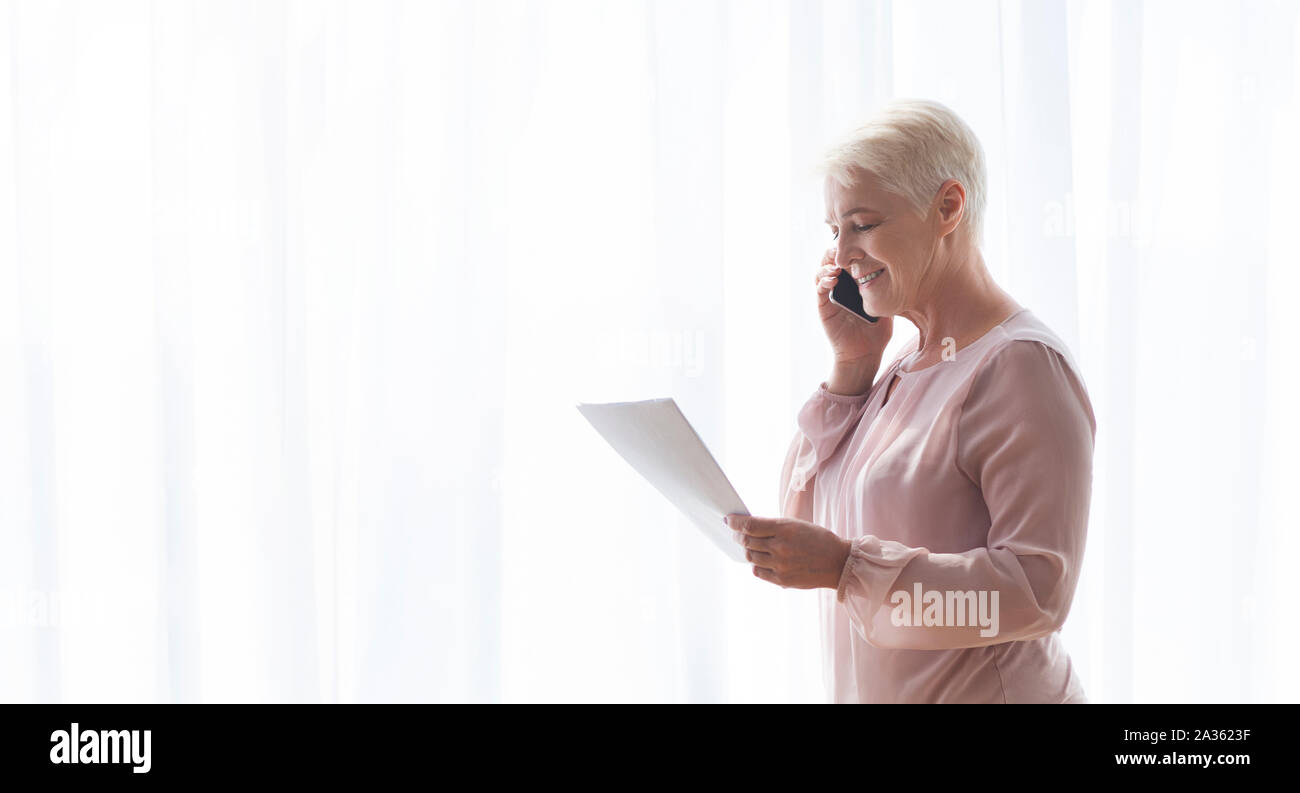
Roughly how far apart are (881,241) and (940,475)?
0.21 m

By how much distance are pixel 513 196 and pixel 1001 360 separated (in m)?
0.77

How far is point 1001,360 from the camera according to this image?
2.54ft

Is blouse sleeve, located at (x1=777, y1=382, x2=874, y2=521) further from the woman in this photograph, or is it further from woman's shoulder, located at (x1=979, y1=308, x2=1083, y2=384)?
woman's shoulder, located at (x1=979, y1=308, x2=1083, y2=384)

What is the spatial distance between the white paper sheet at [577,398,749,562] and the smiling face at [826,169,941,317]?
0.23 metres

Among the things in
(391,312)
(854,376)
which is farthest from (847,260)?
(391,312)

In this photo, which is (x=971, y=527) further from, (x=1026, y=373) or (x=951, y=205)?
(x=951, y=205)

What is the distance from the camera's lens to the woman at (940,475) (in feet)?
2.43

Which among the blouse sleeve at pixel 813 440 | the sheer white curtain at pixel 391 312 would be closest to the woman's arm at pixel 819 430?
the blouse sleeve at pixel 813 440

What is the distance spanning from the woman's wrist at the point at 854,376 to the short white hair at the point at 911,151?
19 centimetres

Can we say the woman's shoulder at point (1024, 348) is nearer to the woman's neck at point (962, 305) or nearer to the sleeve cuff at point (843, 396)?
the woman's neck at point (962, 305)

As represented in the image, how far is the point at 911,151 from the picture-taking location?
811 mm

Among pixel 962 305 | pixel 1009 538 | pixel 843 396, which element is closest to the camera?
pixel 1009 538
